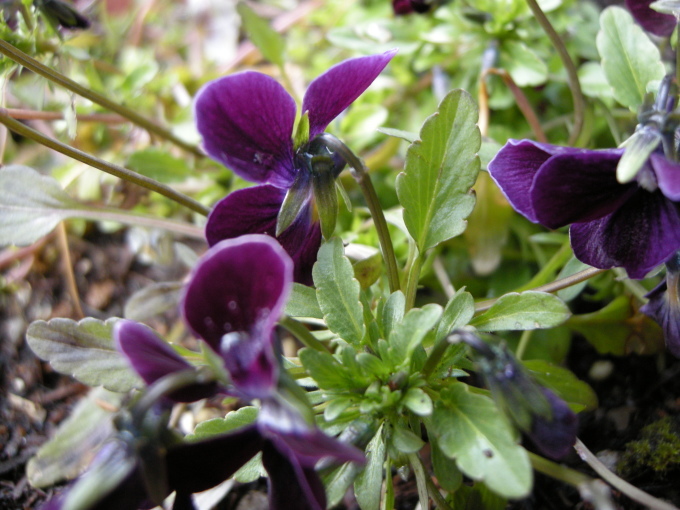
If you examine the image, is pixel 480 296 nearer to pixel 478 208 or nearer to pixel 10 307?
pixel 478 208

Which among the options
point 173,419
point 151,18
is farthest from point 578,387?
point 151,18

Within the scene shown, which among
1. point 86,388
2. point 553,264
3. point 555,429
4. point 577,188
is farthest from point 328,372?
point 86,388

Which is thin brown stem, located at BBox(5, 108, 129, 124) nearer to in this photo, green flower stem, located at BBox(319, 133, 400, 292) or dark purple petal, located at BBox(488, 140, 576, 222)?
green flower stem, located at BBox(319, 133, 400, 292)

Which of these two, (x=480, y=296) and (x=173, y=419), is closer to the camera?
(x=173, y=419)

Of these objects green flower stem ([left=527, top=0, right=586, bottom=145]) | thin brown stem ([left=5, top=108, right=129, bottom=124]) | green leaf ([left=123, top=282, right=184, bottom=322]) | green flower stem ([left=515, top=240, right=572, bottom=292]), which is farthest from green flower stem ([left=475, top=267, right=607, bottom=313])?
thin brown stem ([left=5, top=108, right=129, bottom=124])

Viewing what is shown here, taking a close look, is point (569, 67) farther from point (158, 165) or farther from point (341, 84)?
point (158, 165)

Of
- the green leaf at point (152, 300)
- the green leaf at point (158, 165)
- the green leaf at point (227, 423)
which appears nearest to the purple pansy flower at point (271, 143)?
the green leaf at point (227, 423)
